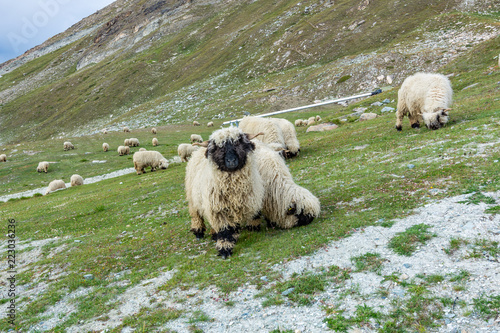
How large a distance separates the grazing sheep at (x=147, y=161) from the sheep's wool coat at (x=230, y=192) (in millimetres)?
25173

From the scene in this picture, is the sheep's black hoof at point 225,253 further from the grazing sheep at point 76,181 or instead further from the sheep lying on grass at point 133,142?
the sheep lying on grass at point 133,142

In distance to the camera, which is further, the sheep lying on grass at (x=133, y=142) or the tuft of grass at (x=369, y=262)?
the sheep lying on grass at (x=133, y=142)

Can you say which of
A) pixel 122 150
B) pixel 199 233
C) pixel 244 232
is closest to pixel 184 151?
pixel 122 150

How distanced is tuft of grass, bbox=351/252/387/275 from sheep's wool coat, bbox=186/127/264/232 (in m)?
3.21

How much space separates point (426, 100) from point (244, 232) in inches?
511

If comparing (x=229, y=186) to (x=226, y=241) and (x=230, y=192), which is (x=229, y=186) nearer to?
(x=230, y=192)

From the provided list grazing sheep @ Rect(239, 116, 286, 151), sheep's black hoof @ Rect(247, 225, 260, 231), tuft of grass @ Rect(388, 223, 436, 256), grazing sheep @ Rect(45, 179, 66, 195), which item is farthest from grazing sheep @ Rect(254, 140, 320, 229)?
grazing sheep @ Rect(45, 179, 66, 195)

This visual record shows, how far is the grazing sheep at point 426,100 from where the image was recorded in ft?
51.1

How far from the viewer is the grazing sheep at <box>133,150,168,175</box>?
32219mm

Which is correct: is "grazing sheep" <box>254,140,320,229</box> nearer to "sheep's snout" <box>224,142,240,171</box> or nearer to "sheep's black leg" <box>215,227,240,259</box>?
"sheep's black leg" <box>215,227,240,259</box>

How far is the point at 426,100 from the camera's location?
1656 cm

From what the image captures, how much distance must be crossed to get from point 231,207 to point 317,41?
86393 millimetres

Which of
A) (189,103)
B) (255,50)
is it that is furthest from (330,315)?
(255,50)

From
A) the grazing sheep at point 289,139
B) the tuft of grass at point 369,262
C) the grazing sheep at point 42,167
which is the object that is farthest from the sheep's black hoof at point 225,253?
the grazing sheep at point 42,167
